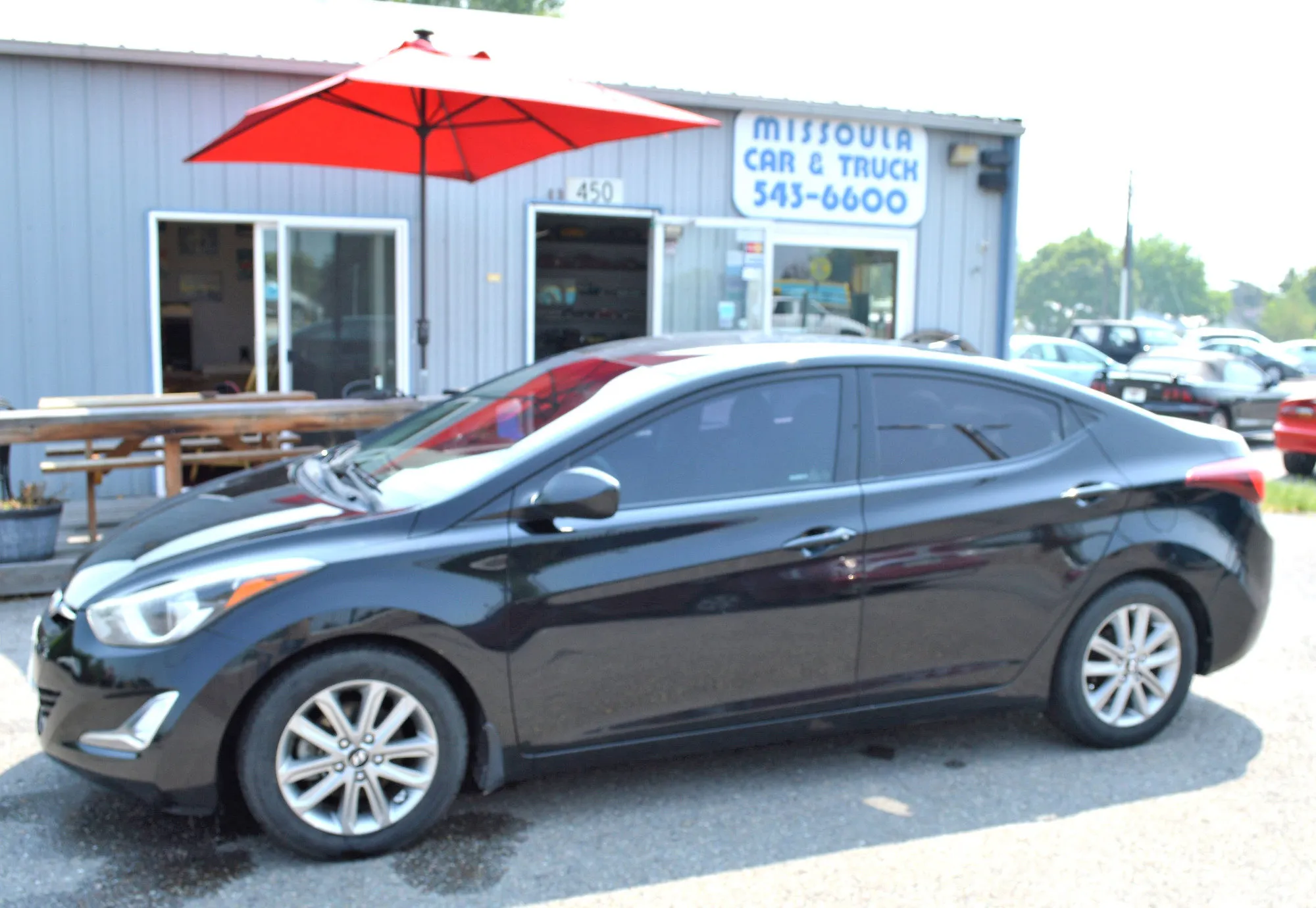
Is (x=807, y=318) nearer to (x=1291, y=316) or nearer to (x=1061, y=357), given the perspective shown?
(x=1061, y=357)

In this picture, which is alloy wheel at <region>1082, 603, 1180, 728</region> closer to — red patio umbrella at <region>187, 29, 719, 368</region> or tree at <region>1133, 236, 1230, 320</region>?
red patio umbrella at <region>187, 29, 719, 368</region>

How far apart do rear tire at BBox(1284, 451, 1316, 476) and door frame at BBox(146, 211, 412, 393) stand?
9595 mm

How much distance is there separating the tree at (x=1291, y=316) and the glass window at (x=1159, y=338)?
8390cm

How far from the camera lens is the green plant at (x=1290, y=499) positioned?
1071 centimetres

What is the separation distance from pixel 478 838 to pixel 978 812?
1.62m

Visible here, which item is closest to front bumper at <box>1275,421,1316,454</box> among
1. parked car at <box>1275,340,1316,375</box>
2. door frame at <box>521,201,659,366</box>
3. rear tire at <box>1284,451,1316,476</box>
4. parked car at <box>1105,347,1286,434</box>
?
rear tire at <box>1284,451,1316,476</box>

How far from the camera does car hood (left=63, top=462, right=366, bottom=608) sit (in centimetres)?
371

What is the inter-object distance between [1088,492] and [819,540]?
43.8 inches

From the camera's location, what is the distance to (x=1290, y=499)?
11.0 metres

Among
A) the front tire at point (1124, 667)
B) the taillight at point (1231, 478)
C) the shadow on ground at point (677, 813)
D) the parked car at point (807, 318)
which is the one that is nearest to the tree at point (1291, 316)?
the parked car at point (807, 318)

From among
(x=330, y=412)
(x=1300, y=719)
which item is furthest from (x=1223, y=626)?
(x=330, y=412)

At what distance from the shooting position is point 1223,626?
4.70 meters

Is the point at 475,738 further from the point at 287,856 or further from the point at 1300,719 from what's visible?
the point at 1300,719

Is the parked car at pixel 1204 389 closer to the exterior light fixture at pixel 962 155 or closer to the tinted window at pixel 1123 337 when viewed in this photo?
the exterior light fixture at pixel 962 155
